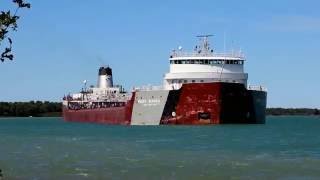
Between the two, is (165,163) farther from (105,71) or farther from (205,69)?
(105,71)

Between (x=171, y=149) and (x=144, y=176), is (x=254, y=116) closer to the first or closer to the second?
(x=171, y=149)

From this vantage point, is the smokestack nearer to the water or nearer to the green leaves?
the water

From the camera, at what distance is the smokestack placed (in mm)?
90750

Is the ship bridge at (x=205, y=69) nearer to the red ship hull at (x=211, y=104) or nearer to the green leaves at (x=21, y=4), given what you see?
the red ship hull at (x=211, y=104)

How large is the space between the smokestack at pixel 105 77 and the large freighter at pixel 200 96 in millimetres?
23161

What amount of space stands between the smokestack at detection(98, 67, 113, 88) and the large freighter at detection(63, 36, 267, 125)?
76.0 ft

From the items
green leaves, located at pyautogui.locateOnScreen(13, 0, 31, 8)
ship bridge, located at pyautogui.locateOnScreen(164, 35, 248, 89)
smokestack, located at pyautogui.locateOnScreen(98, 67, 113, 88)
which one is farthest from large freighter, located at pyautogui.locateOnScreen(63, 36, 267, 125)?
green leaves, located at pyautogui.locateOnScreen(13, 0, 31, 8)

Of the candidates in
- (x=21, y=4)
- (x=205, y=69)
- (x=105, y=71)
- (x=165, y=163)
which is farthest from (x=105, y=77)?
(x=21, y=4)

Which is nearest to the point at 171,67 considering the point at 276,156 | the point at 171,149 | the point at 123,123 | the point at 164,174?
the point at 123,123

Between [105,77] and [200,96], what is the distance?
123 feet

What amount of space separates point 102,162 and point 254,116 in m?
34.6

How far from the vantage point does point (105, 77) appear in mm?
90688

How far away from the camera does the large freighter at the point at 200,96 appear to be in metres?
54.6

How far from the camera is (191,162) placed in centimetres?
2572
